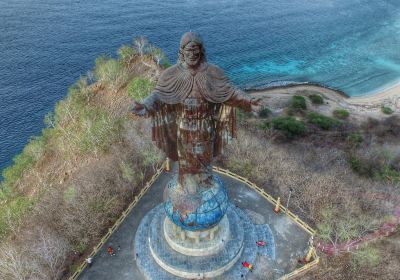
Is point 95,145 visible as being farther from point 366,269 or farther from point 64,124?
point 366,269

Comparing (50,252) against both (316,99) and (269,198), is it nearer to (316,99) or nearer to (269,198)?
(269,198)

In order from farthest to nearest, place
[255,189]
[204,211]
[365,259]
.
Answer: [255,189] < [365,259] < [204,211]

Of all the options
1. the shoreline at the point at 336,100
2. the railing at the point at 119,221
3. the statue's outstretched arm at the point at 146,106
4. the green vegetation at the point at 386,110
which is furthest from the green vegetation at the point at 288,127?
the statue's outstretched arm at the point at 146,106

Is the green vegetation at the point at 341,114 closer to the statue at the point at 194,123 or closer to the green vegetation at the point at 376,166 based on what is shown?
the green vegetation at the point at 376,166

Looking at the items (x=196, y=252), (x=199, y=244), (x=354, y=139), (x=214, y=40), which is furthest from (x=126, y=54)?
(x=196, y=252)

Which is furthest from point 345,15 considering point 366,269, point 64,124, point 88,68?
point 366,269

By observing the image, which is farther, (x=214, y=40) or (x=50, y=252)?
(x=214, y=40)

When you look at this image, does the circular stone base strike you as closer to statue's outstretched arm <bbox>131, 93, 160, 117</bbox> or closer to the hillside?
the hillside
